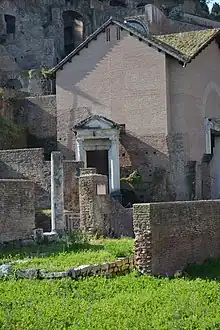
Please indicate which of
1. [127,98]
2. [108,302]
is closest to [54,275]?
[108,302]

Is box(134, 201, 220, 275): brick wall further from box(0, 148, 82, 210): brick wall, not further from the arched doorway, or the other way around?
the arched doorway

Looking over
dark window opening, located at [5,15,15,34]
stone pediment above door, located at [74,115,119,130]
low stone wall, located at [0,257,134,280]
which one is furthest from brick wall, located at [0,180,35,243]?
dark window opening, located at [5,15,15,34]

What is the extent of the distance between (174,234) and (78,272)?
9.62 ft

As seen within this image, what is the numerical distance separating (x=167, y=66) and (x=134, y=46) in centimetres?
184

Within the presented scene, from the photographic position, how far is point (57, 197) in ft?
70.3

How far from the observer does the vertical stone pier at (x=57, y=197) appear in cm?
2100

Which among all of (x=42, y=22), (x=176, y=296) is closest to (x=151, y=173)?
(x=176, y=296)

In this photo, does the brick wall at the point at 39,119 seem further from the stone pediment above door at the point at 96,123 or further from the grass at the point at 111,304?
the grass at the point at 111,304

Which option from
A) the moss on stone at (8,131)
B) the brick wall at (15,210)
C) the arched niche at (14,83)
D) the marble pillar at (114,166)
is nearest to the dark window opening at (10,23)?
the arched niche at (14,83)

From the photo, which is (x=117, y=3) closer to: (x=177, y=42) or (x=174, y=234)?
(x=177, y=42)

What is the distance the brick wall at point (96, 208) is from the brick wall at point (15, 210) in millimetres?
2568

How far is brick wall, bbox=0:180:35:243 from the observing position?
1817cm

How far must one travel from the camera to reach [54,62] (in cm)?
4697

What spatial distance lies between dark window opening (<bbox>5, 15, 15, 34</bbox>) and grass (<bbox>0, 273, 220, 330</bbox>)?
130 feet
